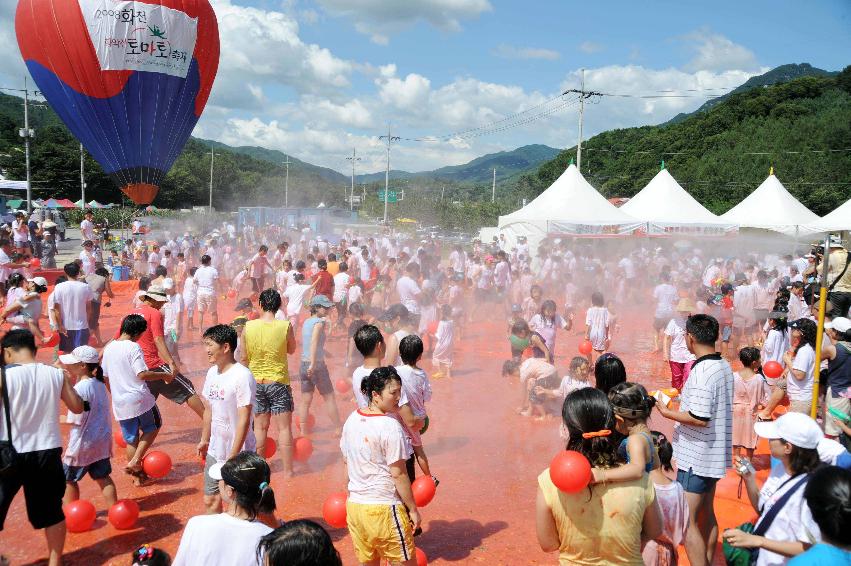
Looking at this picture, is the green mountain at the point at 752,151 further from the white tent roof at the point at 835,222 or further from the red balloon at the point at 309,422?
the red balloon at the point at 309,422

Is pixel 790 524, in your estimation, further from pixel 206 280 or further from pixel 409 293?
pixel 206 280

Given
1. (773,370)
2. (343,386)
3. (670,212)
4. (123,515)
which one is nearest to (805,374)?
(773,370)

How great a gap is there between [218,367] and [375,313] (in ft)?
33.2

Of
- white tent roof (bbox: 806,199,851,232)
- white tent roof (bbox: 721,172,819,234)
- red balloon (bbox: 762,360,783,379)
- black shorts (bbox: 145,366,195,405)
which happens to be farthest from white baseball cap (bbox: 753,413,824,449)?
white tent roof (bbox: 721,172,819,234)

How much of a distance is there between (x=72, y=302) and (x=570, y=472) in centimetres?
878

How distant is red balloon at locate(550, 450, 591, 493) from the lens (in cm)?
251

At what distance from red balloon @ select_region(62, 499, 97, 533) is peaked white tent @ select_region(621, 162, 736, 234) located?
2118 centimetres

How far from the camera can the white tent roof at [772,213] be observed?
23453 millimetres

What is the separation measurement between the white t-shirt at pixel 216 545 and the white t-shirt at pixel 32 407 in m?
2.04

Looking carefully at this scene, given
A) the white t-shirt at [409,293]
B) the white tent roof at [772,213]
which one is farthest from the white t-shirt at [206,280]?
the white tent roof at [772,213]

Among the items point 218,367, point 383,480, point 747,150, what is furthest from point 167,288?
point 747,150

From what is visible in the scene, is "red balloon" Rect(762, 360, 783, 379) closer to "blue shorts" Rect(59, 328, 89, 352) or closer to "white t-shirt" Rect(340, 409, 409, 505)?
"white t-shirt" Rect(340, 409, 409, 505)

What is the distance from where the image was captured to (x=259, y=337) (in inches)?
230

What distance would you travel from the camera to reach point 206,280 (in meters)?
13.2
